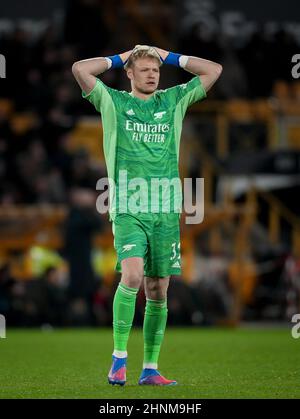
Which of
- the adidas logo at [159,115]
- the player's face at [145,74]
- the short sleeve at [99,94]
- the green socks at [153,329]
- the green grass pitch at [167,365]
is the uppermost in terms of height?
the player's face at [145,74]

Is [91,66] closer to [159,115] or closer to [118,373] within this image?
[159,115]

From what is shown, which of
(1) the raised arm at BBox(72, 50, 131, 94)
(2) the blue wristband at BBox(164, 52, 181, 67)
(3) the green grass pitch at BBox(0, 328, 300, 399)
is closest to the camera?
(3) the green grass pitch at BBox(0, 328, 300, 399)

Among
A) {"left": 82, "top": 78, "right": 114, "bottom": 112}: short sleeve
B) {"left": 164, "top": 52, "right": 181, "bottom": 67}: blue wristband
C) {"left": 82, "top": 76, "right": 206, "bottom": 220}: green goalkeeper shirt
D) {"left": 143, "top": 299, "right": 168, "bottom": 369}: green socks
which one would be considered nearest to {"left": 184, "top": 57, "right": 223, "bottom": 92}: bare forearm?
{"left": 164, "top": 52, "right": 181, "bottom": 67}: blue wristband

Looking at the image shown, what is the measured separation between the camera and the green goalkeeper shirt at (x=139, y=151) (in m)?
7.95

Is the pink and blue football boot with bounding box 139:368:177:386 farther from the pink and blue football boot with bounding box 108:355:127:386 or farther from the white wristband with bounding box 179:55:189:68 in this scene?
the white wristband with bounding box 179:55:189:68

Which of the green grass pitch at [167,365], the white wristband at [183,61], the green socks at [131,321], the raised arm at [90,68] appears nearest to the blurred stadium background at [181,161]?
the green grass pitch at [167,365]

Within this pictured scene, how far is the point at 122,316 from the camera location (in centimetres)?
786

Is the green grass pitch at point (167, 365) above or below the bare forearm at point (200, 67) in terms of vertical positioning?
below

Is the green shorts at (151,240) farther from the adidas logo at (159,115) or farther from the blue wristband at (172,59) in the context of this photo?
the blue wristband at (172,59)

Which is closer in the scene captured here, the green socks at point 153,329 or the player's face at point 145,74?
the player's face at point 145,74

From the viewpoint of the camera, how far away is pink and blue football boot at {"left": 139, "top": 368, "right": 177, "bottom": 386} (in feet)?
25.9

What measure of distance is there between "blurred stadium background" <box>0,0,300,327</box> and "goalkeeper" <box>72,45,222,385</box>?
9.56 metres

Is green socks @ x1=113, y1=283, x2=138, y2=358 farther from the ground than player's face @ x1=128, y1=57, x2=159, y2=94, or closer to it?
closer to it

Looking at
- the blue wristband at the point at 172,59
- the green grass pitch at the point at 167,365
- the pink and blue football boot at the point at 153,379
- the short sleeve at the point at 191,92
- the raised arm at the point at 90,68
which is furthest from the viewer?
the short sleeve at the point at 191,92
